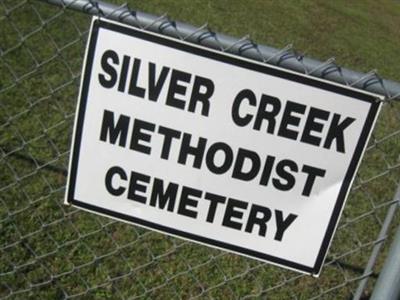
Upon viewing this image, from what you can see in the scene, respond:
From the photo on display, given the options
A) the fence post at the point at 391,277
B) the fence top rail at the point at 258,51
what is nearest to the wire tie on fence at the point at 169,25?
the fence top rail at the point at 258,51

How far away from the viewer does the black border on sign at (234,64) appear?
1.81m

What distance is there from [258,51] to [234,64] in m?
0.08

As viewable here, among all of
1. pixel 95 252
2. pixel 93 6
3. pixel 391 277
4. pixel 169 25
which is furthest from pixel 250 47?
pixel 95 252

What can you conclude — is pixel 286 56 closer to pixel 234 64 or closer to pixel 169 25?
pixel 234 64

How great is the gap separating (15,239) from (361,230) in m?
2.36

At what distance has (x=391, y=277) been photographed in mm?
1834

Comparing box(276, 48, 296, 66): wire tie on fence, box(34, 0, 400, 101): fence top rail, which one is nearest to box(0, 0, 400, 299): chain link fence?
box(34, 0, 400, 101): fence top rail

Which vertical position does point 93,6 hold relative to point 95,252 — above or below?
above

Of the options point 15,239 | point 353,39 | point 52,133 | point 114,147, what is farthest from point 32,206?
point 353,39

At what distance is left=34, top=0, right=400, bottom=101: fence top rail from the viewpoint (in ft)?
5.93

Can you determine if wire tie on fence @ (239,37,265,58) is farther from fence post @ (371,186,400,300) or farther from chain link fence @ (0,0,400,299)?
chain link fence @ (0,0,400,299)

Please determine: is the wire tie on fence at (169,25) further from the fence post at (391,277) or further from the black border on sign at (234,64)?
the fence post at (391,277)

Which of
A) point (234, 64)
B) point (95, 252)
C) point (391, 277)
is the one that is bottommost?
point (95, 252)

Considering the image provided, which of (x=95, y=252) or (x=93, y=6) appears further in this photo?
(x=95, y=252)
